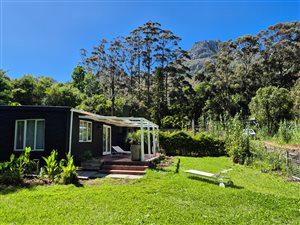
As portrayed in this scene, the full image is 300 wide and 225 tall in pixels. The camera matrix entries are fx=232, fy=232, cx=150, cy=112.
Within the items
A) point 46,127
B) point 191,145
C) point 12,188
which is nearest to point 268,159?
point 191,145

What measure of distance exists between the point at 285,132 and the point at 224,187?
837cm

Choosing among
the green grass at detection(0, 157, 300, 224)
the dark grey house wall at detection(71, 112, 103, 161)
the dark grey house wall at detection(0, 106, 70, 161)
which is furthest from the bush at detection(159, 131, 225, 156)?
the green grass at detection(0, 157, 300, 224)

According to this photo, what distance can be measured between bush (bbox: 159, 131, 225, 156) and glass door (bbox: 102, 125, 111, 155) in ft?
12.1

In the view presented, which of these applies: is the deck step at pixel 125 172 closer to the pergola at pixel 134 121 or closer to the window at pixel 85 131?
the pergola at pixel 134 121

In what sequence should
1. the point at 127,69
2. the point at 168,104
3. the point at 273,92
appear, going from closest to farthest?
the point at 273,92 → the point at 168,104 → the point at 127,69

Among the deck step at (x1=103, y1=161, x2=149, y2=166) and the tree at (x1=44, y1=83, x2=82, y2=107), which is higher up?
the tree at (x1=44, y1=83, x2=82, y2=107)

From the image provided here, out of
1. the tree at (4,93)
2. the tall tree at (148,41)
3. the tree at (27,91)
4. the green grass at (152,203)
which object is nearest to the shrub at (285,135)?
the green grass at (152,203)

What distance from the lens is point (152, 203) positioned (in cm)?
552

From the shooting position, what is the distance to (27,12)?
1216 centimetres

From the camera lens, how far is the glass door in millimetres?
15012

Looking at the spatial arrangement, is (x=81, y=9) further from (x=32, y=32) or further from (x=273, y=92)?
(x=273, y=92)

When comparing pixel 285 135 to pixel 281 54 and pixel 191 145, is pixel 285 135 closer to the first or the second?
pixel 191 145

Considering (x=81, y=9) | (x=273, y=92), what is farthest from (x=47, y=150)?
(x=273, y=92)

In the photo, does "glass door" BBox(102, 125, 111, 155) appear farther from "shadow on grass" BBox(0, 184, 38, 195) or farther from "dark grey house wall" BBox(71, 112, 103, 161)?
"shadow on grass" BBox(0, 184, 38, 195)
